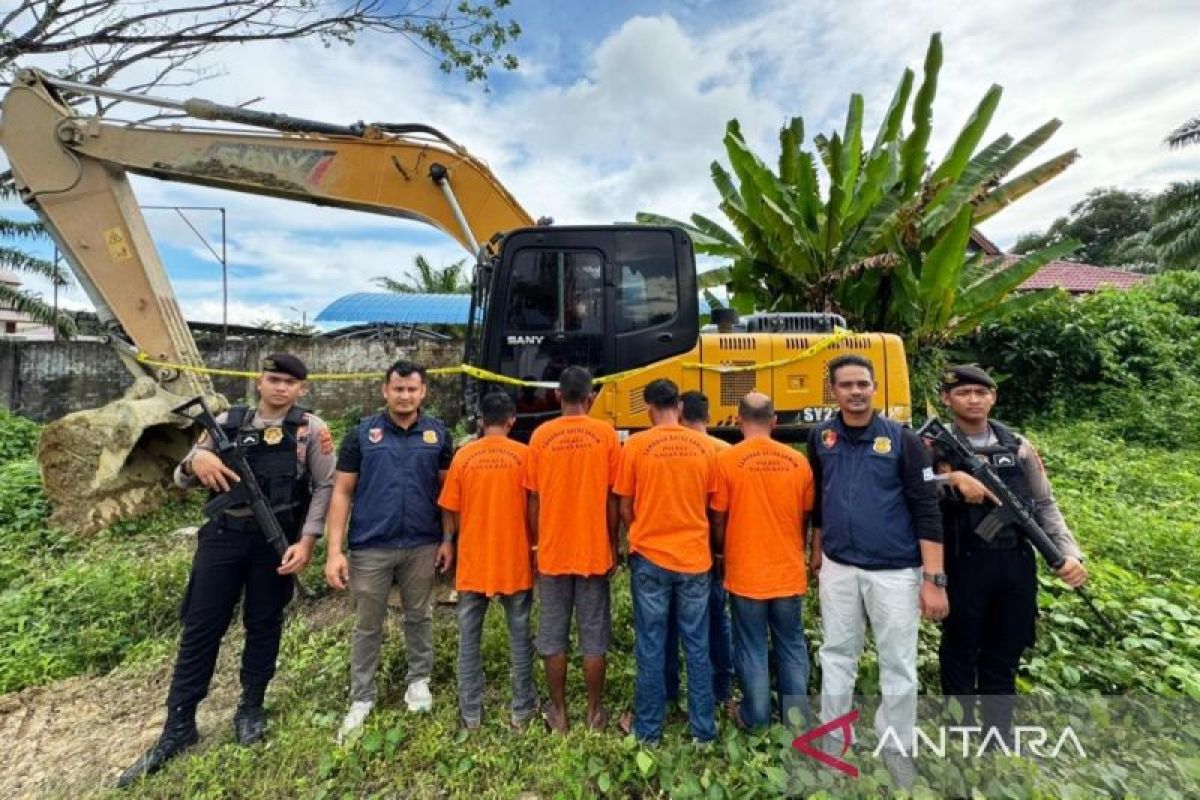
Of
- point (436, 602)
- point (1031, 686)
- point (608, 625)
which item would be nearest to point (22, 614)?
point (436, 602)

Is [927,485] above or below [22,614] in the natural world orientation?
above

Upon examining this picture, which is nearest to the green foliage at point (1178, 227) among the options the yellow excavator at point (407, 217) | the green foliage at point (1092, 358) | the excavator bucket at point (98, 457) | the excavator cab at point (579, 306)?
the green foliage at point (1092, 358)

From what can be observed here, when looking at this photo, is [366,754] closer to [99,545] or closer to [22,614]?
[22,614]

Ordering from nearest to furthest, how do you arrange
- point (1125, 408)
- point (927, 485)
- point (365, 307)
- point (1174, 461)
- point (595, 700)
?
point (927, 485) < point (595, 700) < point (1174, 461) < point (1125, 408) < point (365, 307)

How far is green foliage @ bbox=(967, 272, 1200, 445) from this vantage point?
9.39m

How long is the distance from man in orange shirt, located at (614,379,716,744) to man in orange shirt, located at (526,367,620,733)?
17cm

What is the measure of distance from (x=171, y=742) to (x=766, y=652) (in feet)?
8.90

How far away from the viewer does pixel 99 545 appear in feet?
16.3

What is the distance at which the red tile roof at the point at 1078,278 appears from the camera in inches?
782

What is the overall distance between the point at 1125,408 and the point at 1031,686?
8.83m

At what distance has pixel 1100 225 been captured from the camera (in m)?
29.3

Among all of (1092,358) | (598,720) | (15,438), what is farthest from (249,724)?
(1092,358)

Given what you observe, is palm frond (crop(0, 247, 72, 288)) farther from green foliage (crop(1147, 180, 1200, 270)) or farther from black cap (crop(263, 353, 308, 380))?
green foliage (crop(1147, 180, 1200, 270))

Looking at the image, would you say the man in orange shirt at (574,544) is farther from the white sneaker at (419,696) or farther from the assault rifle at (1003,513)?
the assault rifle at (1003,513)
